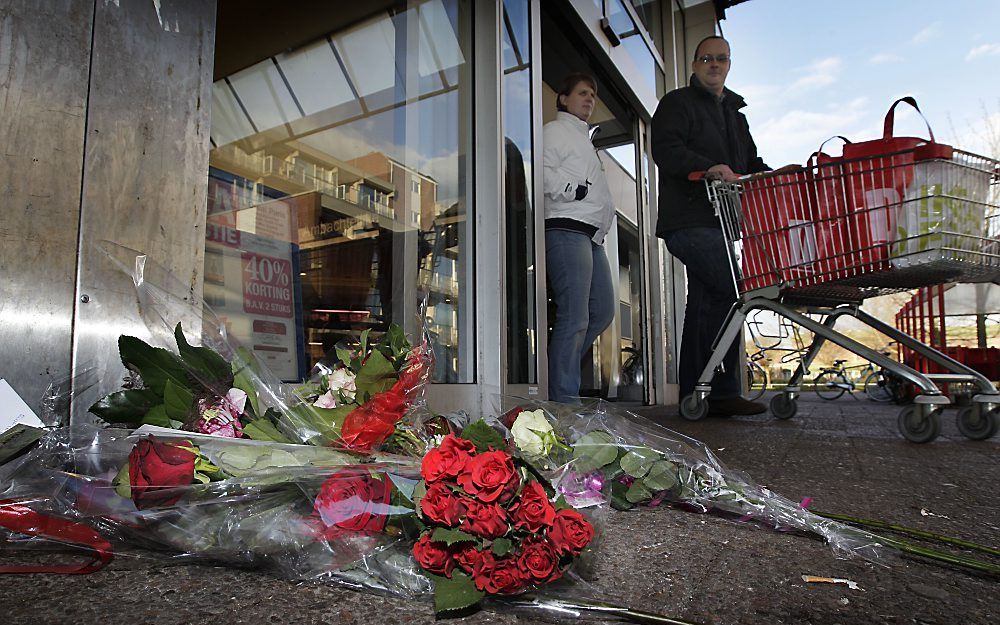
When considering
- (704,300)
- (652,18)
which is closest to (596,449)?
(704,300)

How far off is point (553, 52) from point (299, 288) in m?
2.87

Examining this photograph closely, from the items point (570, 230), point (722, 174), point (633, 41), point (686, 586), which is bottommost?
point (686, 586)

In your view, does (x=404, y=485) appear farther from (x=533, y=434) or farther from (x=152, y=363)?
(x=152, y=363)

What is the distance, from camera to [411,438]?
1.32 metres

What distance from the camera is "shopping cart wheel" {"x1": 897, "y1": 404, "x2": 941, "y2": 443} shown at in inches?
116

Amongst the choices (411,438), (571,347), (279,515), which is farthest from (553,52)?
(279,515)

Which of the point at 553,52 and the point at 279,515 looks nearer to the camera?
the point at 279,515

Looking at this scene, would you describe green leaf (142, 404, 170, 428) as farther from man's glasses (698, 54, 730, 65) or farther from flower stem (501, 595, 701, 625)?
man's glasses (698, 54, 730, 65)

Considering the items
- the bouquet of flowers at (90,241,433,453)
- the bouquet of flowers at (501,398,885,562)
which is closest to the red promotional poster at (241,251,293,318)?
the bouquet of flowers at (90,241,433,453)

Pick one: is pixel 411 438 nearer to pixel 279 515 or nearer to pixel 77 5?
pixel 279 515

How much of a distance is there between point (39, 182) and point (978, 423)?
12.4ft

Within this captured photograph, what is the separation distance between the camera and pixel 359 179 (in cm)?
296

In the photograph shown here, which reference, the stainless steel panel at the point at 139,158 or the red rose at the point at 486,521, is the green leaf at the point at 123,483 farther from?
the red rose at the point at 486,521

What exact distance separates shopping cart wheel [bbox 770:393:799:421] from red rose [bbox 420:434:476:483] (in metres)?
3.94
